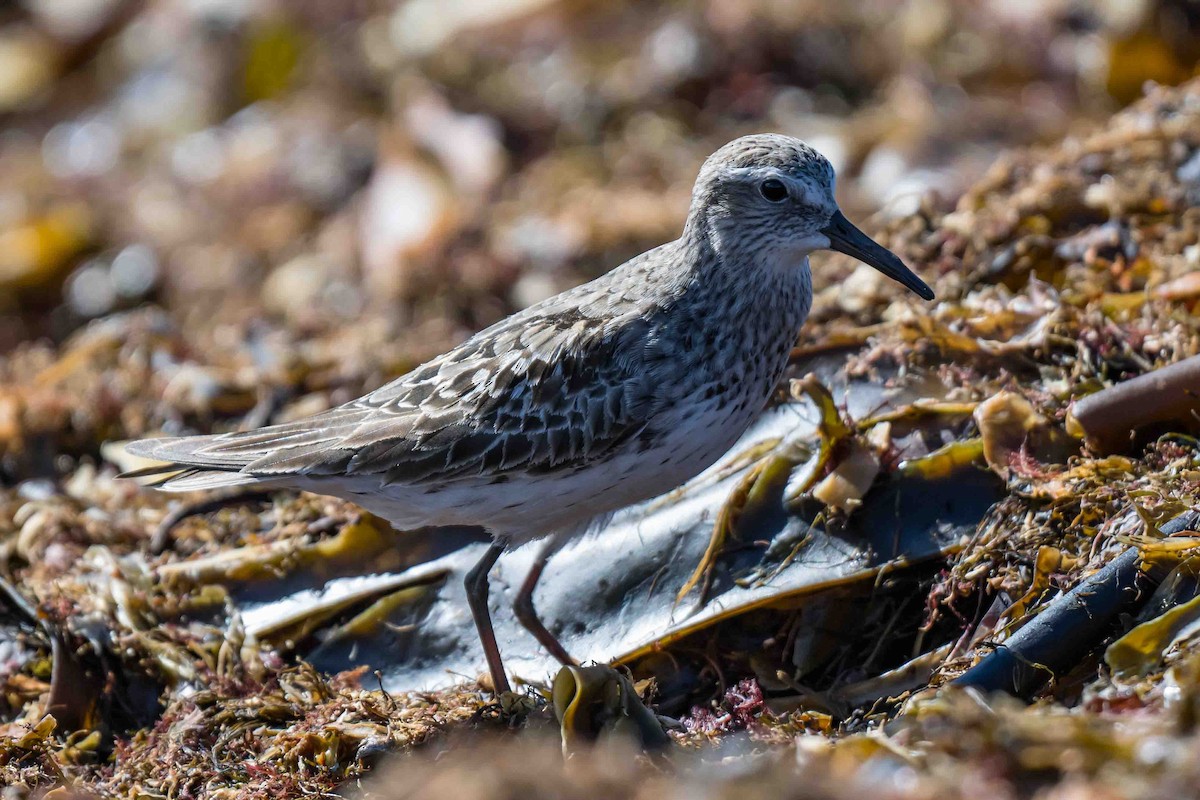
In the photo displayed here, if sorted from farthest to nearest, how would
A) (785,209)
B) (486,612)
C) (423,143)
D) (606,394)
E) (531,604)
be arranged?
1. (423,143)
2. (531,604)
3. (486,612)
4. (785,209)
5. (606,394)

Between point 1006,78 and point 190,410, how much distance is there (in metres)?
5.40

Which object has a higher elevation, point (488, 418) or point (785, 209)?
point (785, 209)

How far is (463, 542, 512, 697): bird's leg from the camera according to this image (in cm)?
416

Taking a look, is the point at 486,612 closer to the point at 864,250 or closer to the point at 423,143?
the point at 864,250

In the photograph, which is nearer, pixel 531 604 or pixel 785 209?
pixel 785 209

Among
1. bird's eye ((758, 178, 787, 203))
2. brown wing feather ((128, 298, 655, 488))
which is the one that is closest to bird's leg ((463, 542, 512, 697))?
brown wing feather ((128, 298, 655, 488))

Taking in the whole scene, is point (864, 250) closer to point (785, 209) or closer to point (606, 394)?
point (785, 209)

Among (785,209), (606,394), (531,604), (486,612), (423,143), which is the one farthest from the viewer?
(423,143)

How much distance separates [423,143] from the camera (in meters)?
8.32

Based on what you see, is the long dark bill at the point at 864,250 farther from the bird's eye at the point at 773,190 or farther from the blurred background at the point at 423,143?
the blurred background at the point at 423,143

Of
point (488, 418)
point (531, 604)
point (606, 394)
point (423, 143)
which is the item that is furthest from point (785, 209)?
point (423, 143)

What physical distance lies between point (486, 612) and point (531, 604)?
241 mm

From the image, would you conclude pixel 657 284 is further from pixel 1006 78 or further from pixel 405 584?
pixel 1006 78

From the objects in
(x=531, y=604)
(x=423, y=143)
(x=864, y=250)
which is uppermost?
(x=423, y=143)
